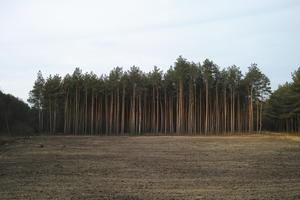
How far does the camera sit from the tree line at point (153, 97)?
213ft

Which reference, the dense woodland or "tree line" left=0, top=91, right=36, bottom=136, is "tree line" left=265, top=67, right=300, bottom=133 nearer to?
the dense woodland

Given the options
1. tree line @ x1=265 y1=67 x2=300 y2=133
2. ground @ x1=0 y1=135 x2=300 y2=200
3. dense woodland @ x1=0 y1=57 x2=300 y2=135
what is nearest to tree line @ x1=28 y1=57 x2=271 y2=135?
dense woodland @ x1=0 y1=57 x2=300 y2=135

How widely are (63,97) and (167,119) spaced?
22202 millimetres

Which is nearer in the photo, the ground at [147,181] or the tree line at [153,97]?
the ground at [147,181]

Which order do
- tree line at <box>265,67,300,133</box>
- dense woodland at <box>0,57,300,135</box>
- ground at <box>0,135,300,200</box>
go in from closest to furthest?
ground at <box>0,135,300,200</box> → tree line at <box>265,67,300,133</box> → dense woodland at <box>0,57,300,135</box>

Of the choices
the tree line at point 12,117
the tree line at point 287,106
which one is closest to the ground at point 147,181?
the tree line at point 12,117

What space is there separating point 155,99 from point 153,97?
355 cm

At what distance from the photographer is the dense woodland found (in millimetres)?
64562

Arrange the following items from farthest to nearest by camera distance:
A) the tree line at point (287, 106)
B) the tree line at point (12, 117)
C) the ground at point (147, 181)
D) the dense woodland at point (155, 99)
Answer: the dense woodland at point (155, 99) → the tree line at point (287, 106) → the tree line at point (12, 117) → the ground at point (147, 181)

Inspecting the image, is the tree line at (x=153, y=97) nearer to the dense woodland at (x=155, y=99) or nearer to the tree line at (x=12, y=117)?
the dense woodland at (x=155, y=99)

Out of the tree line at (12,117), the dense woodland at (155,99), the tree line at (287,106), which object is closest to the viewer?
the tree line at (12,117)

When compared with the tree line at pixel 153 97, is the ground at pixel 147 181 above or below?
below

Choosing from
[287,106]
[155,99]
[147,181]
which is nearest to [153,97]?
[155,99]

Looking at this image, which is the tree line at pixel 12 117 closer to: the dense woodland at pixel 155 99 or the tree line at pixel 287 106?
the dense woodland at pixel 155 99
